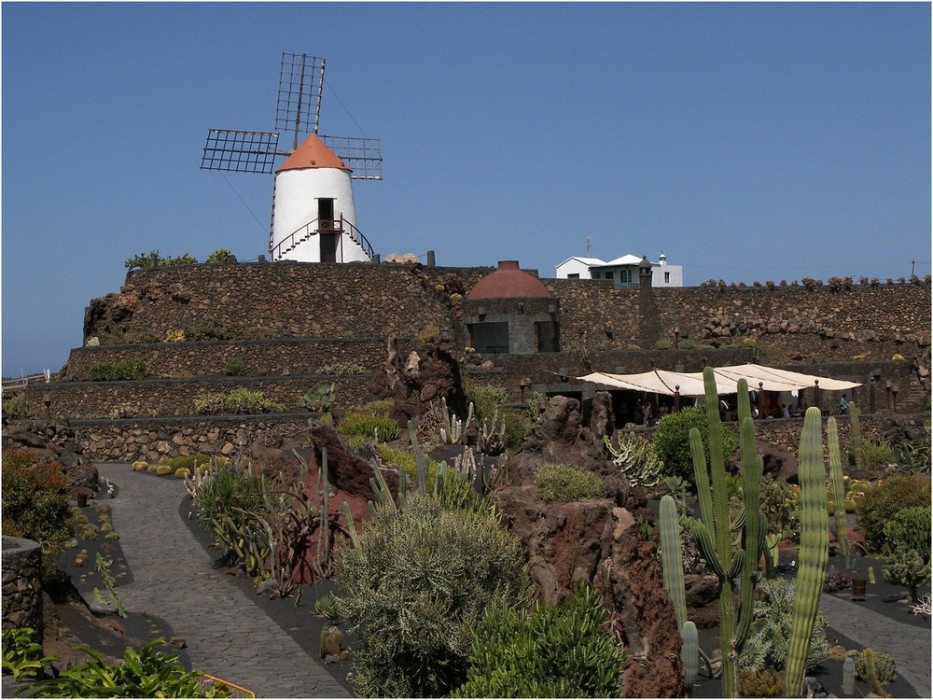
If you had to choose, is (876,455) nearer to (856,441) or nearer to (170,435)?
(856,441)

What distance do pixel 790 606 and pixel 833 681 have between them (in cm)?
108

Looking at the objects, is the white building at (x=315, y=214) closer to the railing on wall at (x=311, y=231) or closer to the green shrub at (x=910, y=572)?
the railing on wall at (x=311, y=231)

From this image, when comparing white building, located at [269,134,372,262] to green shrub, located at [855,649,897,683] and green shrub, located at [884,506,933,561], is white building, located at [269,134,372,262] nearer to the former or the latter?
green shrub, located at [884,506,933,561]

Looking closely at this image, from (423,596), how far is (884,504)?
9.20 m

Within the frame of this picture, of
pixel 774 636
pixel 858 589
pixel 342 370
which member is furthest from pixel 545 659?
pixel 342 370

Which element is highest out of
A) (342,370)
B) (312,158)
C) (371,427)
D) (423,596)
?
(312,158)

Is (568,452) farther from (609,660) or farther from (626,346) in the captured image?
(626,346)

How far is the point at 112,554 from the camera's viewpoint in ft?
55.9

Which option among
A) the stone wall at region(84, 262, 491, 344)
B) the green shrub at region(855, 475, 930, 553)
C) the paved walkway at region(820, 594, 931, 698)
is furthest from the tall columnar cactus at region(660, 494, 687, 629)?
the stone wall at region(84, 262, 491, 344)

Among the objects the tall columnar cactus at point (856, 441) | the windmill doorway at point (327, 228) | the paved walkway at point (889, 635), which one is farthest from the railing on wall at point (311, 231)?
the paved walkway at point (889, 635)

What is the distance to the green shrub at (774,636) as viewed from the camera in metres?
11.9

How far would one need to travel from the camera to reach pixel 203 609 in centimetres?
1425

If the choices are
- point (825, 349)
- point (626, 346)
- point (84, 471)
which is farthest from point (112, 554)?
point (825, 349)

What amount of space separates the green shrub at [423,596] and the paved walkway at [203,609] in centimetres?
48
